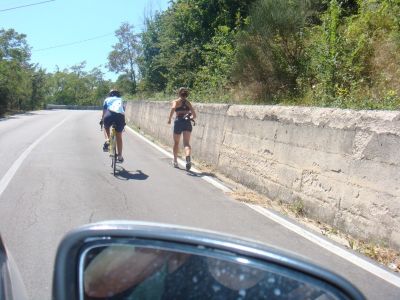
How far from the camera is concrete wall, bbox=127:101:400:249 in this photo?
6.52 m

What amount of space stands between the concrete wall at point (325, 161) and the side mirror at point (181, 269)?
15.7 feet

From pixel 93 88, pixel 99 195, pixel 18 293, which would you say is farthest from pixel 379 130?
pixel 93 88

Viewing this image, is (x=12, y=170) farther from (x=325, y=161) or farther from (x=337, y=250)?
(x=337, y=250)

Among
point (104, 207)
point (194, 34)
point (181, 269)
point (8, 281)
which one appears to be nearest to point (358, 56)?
point (104, 207)

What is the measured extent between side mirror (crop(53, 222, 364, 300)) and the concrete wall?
480 cm

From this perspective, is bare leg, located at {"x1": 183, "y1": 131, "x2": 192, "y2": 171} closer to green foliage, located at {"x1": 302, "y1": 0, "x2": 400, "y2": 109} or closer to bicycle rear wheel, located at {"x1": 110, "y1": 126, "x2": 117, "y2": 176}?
bicycle rear wheel, located at {"x1": 110, "y1": 126, "x2": 117, "y2": 176}

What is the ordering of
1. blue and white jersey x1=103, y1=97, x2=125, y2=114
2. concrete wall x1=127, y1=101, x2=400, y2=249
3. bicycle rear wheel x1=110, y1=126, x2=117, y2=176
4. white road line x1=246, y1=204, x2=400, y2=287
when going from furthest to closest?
1. blue and white jersey x1=103, y1=97, x2=125, y2=114
2. bicycle rear wheel x1=110, y1=126, x2=117, y2=176
3. concrete wall x1=127, y1=101, x2=400, y2=249
4. white road line x1=246, y1=204, x2=400, y2=287

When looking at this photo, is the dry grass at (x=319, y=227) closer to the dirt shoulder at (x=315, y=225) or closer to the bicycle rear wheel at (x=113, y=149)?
the dirt shoulder at (x=315, y=225)

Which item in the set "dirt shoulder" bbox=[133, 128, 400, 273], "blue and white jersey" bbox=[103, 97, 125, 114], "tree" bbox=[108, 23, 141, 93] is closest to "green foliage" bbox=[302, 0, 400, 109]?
"dirt shoulder" bbox=[133, 128, 400, 273]

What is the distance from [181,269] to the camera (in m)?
1.74

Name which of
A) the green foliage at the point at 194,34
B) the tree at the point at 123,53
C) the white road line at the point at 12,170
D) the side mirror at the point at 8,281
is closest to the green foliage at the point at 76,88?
the tree at the point at 123,53

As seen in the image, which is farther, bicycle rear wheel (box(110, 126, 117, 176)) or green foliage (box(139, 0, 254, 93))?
green foliage (box(139, 0, 254, 93))

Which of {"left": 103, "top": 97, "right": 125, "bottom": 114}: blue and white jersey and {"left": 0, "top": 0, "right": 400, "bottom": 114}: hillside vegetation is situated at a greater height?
{"left": 0, "top": 0, "right": 400, "bottom": 114}: hillside vegetation

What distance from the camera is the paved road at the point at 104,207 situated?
5.54 m
